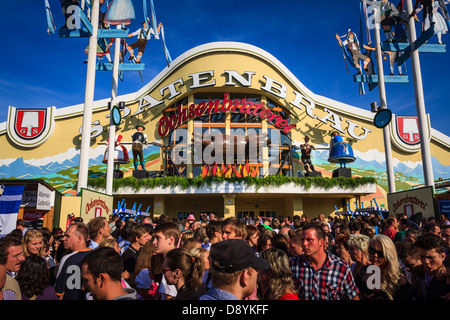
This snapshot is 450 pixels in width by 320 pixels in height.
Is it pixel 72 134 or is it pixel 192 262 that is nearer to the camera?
pixel 192 262

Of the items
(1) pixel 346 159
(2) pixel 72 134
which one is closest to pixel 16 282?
(1) pixel 346 159

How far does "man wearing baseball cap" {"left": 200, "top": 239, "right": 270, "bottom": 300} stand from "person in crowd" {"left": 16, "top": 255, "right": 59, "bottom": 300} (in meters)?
2.07

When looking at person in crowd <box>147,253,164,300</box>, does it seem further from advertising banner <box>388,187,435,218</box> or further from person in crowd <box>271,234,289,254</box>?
advertising banner <box>388,187,435,218</box>

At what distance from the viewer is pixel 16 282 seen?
3.10 meters

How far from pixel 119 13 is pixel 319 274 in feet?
52.4

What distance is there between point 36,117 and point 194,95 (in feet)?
47.6

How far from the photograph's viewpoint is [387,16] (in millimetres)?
17000

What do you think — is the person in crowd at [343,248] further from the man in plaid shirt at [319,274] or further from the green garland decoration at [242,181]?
the green garland decoration at [242,181]

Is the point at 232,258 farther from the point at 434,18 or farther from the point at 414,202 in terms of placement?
the point at 434,18

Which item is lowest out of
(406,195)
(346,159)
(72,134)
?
(406,195)

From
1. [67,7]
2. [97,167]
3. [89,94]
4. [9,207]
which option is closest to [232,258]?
[9,207]
